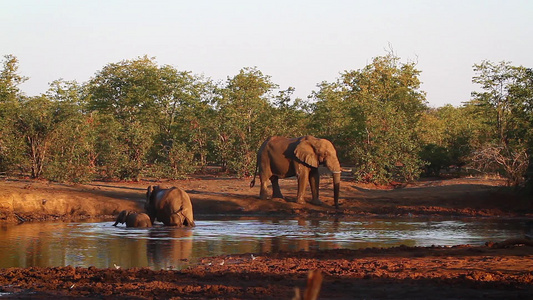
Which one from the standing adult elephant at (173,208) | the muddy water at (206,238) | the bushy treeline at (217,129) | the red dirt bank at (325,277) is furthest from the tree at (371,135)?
the red dirt bank at (325,277)

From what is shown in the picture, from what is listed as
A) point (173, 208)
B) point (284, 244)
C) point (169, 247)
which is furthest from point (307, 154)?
point (169, 247)

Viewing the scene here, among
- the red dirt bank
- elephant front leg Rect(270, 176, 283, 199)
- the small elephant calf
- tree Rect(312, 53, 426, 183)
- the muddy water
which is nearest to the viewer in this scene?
the red dirt bank

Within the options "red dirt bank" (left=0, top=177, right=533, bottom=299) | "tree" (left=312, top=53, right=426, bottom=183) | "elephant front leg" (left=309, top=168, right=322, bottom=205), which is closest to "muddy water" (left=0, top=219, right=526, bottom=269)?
"red dirt bank" (left=0, top=177, right=533, bottom=299)

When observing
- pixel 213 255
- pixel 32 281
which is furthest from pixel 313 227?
→ pixel 32 281

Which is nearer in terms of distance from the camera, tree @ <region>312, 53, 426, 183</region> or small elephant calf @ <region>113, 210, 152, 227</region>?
small elephant calf @ <region>113, 210, 152, 227</region>

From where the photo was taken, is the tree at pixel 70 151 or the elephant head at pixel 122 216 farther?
the tree at pixel 70 151

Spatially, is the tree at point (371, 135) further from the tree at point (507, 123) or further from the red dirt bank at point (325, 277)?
the red dirt bank at point (325, 277)

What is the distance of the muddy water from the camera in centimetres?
1220

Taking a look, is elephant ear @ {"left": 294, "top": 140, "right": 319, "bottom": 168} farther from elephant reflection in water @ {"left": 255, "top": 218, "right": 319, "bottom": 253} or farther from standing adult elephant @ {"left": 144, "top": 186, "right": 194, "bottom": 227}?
elephant reflection in water @ {"left": 255, "top": 218, "right": 319, "bottom": 253}

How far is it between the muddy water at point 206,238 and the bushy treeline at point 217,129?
7238mm

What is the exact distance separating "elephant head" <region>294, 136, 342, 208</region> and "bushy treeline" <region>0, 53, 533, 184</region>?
195 inches

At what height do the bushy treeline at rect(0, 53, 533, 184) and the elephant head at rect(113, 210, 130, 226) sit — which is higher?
the bushy treeline at rect(0, 53, 533, 184)

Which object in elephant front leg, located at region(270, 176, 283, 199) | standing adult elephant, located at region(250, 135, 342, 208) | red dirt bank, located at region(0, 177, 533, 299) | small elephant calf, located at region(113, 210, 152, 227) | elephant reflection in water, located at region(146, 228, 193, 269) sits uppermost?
standing adult elephant, located at region(250, 135, 342, 208)

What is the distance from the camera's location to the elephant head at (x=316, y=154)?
78.9ft
